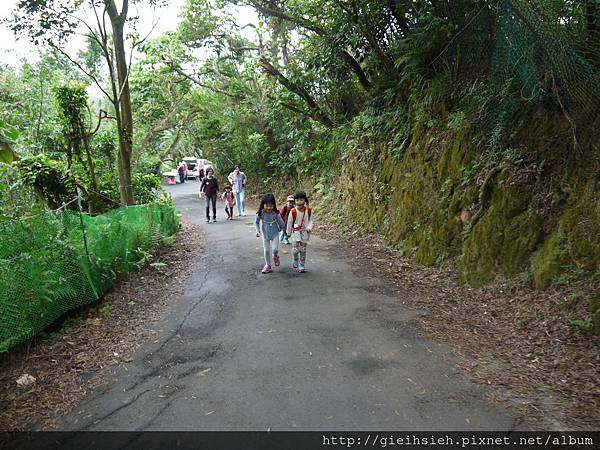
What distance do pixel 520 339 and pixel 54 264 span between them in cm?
618

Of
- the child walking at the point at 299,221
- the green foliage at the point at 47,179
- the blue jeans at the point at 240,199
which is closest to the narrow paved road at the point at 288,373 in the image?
the child walking at the point at 299,221

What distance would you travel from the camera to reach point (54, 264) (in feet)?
17.3

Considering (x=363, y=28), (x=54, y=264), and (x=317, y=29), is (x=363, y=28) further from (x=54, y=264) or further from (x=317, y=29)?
(x=54, y=264)

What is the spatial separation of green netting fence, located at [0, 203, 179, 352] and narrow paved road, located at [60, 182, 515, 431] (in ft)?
4.59

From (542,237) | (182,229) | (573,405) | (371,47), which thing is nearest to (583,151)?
(542,237)

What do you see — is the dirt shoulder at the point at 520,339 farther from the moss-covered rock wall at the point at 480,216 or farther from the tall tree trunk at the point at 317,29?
the tall tree trunk at the point at 317,29

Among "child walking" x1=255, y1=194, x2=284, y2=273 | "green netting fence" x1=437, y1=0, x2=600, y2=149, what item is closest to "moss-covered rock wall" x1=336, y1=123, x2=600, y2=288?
"green netting fence" x1=437, y1=0, x2=600, y2=149

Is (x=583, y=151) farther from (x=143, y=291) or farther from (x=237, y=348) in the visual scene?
(x=143, y=291)

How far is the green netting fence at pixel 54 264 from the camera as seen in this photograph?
4566 millimetres

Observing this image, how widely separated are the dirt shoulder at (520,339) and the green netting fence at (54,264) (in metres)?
4.91

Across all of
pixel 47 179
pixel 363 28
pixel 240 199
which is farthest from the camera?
pixel 240 199

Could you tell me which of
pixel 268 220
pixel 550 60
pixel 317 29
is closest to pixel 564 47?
pixel 550 60

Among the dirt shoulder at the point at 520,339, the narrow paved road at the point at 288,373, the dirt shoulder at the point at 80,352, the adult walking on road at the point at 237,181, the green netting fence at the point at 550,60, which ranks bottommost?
the dirt shoulder at the point at 80,352

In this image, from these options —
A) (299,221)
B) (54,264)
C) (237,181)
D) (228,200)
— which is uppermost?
(237,181)
